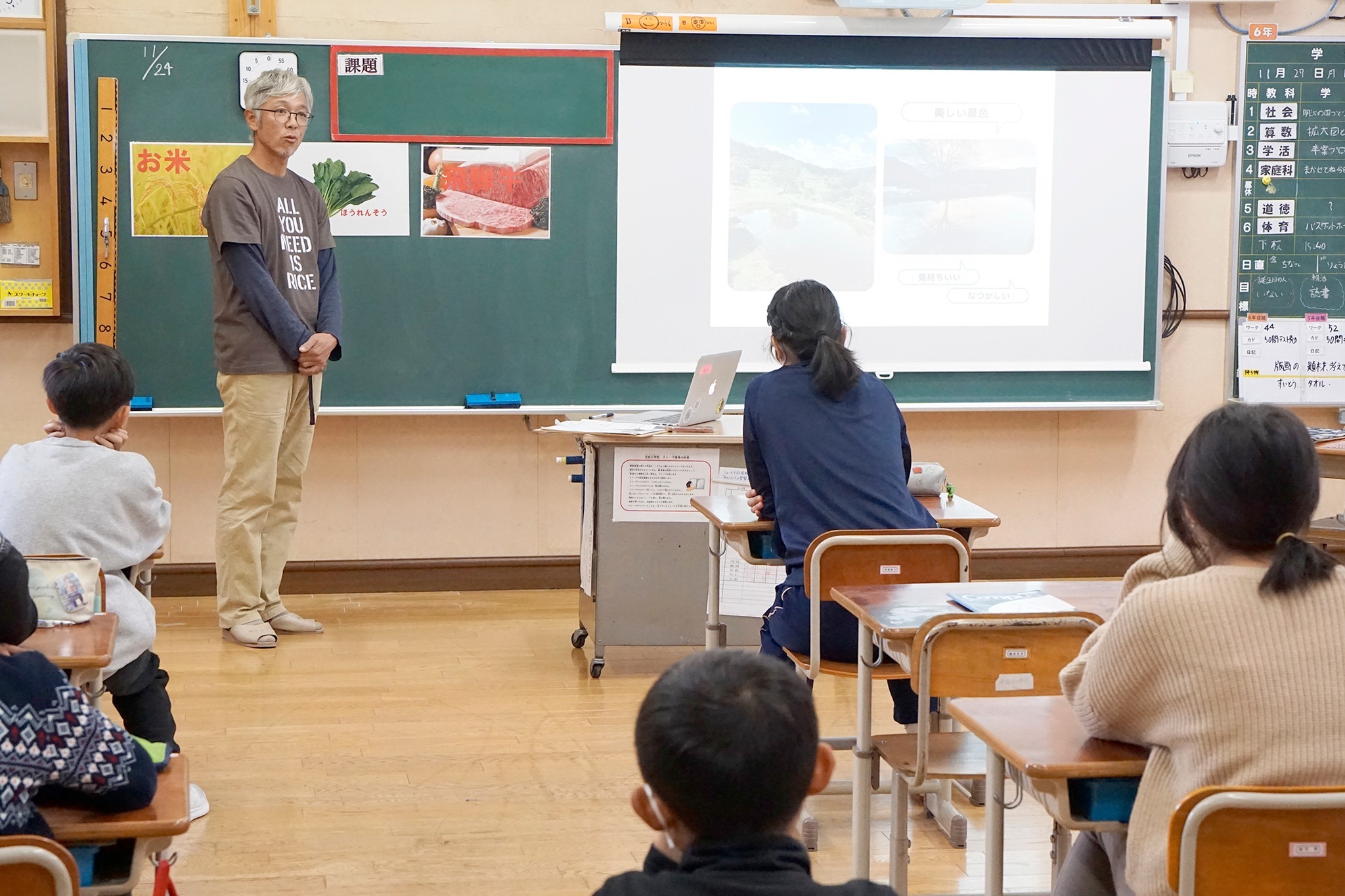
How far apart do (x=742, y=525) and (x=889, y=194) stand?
8.51ft

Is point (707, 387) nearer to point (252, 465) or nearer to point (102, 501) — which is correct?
point (252, 465)

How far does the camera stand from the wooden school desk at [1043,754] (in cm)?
164

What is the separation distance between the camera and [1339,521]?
423cm

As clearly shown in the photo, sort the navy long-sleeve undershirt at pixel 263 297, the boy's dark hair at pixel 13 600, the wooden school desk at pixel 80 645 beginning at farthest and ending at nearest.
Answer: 1. the navy long-sleeve undershirt at pixel 263 297
2. the wooden school desk at pixel 80 645
3. the boy's dark hair at pixel 13 600

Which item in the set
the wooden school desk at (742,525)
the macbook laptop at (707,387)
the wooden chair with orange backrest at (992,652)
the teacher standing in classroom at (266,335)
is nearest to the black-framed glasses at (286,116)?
the teacher standing in classroom at (266,335)

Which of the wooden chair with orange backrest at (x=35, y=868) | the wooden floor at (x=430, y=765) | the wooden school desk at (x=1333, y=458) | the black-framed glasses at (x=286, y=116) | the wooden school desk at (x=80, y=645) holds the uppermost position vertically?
the black-framed glasses at (x=286, y=116)

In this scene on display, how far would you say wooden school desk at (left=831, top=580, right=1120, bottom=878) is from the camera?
2.30 m

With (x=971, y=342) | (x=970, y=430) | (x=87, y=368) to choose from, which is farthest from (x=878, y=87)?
(x=87, y=368)

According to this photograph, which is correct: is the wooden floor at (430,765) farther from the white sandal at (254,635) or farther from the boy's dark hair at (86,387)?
the boy's dark hair at (86,387)

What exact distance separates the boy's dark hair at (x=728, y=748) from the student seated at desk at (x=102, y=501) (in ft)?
6.12

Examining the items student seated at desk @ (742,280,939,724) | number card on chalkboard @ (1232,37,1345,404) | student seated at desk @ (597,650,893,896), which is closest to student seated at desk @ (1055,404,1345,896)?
student seated at desk @ (597,650,893,896)

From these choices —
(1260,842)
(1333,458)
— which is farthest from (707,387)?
(1260,842)

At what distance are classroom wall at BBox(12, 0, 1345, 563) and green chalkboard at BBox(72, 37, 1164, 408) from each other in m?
0.18

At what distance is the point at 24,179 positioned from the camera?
4891 mm
